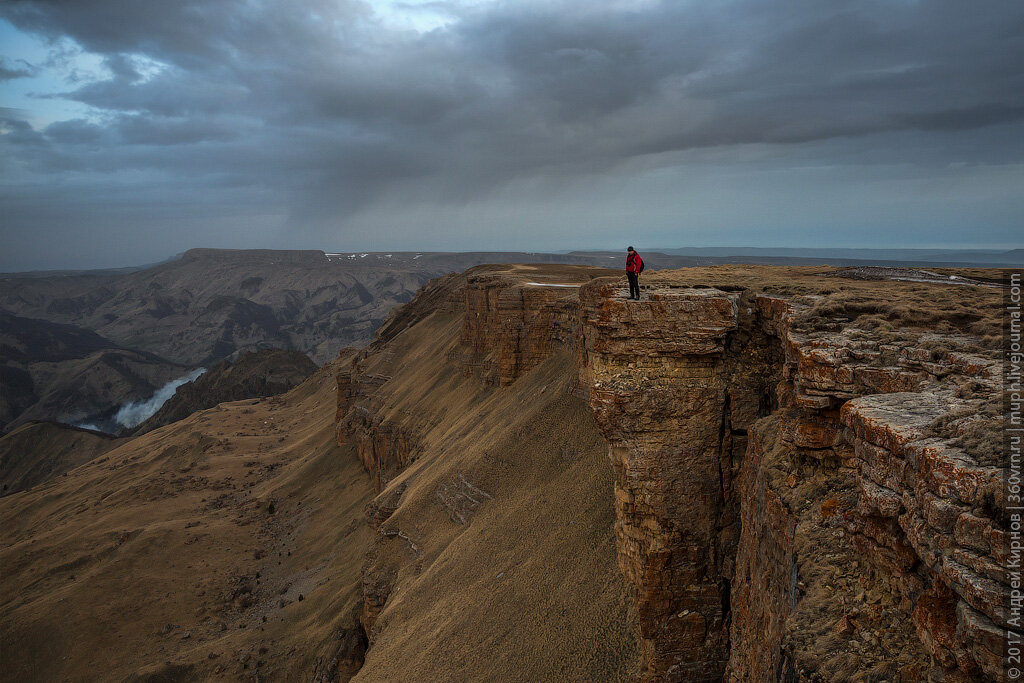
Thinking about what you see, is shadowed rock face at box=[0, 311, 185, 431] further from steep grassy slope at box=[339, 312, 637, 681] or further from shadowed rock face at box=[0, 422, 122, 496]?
steep grassy slope at box=[339, 312, 637, 681]

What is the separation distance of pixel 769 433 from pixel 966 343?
128 inches

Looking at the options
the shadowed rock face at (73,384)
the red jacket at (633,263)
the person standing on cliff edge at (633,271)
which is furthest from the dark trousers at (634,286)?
the shadowed rock face at (73,384)

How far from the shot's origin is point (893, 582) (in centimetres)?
652

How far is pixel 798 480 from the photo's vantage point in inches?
347

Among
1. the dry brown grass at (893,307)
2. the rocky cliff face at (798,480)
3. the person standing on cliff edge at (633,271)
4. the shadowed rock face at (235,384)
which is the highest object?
the person standing on cliff edge at (633,271)

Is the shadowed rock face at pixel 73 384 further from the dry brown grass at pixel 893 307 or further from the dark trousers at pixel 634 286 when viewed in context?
the dry brown grass at pixel 893 307

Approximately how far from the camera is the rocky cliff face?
18.0ft

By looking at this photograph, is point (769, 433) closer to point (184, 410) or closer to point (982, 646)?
point (982, 646)

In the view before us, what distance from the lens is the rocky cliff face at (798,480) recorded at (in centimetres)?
548

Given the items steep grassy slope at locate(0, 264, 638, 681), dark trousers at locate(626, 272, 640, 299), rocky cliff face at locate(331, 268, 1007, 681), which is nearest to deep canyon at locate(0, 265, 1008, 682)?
rocky cliff face at locate(331, 268, 1007, 681)

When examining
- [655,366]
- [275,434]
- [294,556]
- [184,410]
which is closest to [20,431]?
[184,410]

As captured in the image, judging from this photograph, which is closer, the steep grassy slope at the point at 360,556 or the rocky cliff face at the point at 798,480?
the rocky cliff face at the point at 798,480

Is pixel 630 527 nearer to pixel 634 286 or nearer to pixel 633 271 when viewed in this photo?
pixel 634 286

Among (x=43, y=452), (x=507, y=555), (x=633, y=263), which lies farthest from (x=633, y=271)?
(x=43, y=452)
